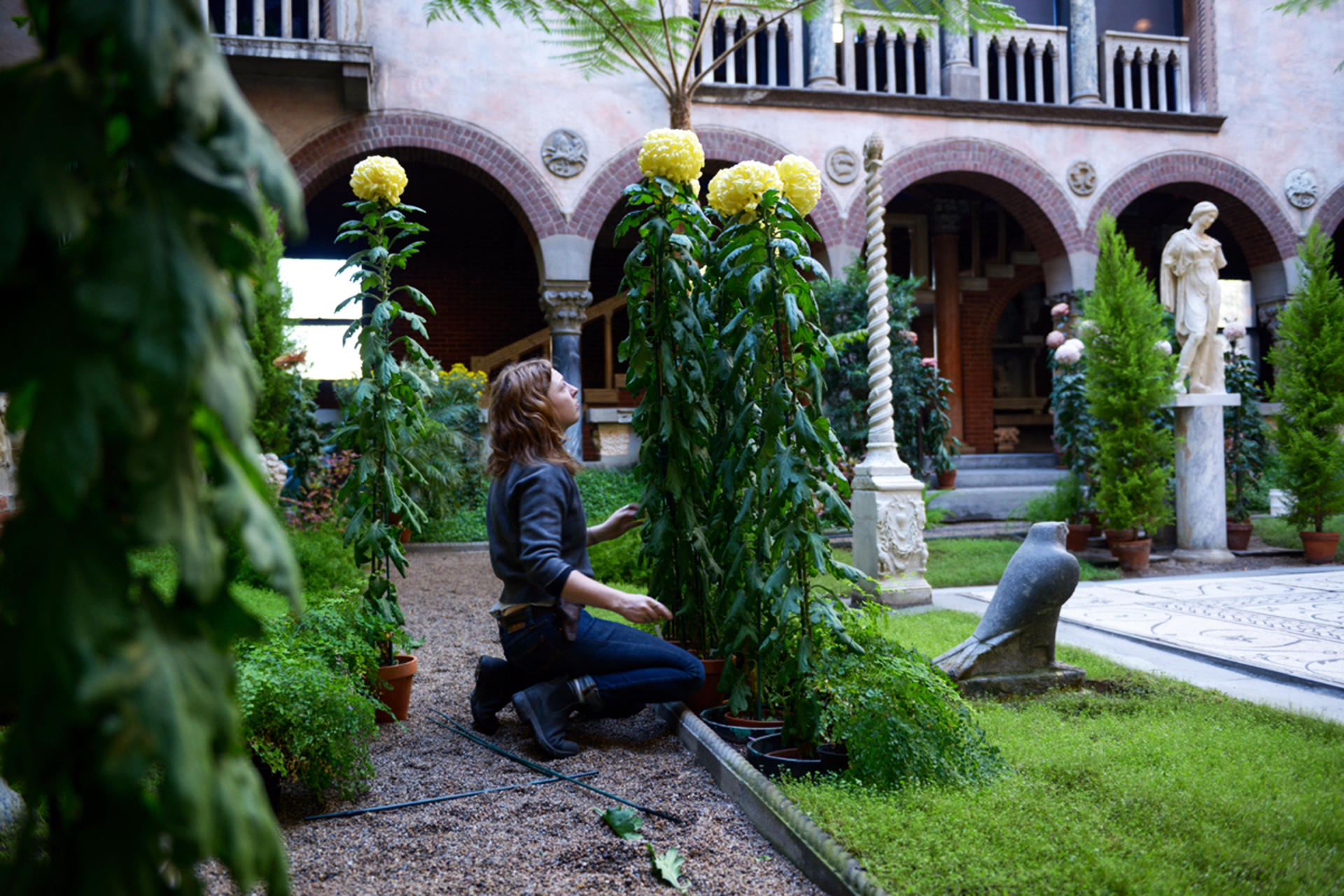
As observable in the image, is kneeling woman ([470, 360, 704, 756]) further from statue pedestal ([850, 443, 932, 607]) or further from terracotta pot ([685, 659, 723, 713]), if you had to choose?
statue pedestal ([850, 443, 932, 607])

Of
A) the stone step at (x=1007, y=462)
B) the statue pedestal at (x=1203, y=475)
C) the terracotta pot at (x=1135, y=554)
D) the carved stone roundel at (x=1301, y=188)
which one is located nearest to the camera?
the terracotta pot at (x=1135, y=554)

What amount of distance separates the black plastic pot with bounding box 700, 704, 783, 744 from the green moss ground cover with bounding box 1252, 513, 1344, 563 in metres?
7.24

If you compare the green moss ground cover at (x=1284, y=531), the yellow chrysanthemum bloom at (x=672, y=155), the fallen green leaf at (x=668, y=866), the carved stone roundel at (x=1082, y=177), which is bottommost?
→ the green moss ground cover at (x=1284, y=531)

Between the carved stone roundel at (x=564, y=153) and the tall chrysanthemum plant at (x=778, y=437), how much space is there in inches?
313

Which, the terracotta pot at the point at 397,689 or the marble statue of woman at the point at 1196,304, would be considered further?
the marble statue of woman at the point at 1196,304

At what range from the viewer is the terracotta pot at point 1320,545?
7.75 meters

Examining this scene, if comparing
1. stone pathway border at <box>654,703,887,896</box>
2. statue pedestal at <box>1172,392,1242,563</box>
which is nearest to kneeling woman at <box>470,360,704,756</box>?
stone pathway border at <box>654,703,887,896</box>

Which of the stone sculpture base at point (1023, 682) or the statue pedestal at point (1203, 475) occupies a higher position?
the statue pedestal at point (1203, 475)

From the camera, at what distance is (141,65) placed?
26.2 inches

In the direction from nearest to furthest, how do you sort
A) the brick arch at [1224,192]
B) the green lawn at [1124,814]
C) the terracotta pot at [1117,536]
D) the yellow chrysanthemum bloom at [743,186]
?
1. the green lawn at [1124,814]
2. the yellow chrysanthemum bloom at [743,186]
3. the terracotta pot at [1117,536]
4. the brick arch at [1224,192]

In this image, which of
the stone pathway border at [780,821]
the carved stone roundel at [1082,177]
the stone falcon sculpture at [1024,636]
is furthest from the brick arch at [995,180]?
the stone pathway border at [780,821]

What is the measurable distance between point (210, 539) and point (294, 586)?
0.07 metres

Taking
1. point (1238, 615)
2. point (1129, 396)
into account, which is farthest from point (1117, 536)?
point (1238, 615)

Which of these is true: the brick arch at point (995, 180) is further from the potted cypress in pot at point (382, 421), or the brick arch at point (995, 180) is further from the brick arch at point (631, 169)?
the potted cypress in pot at point (382, 421)
